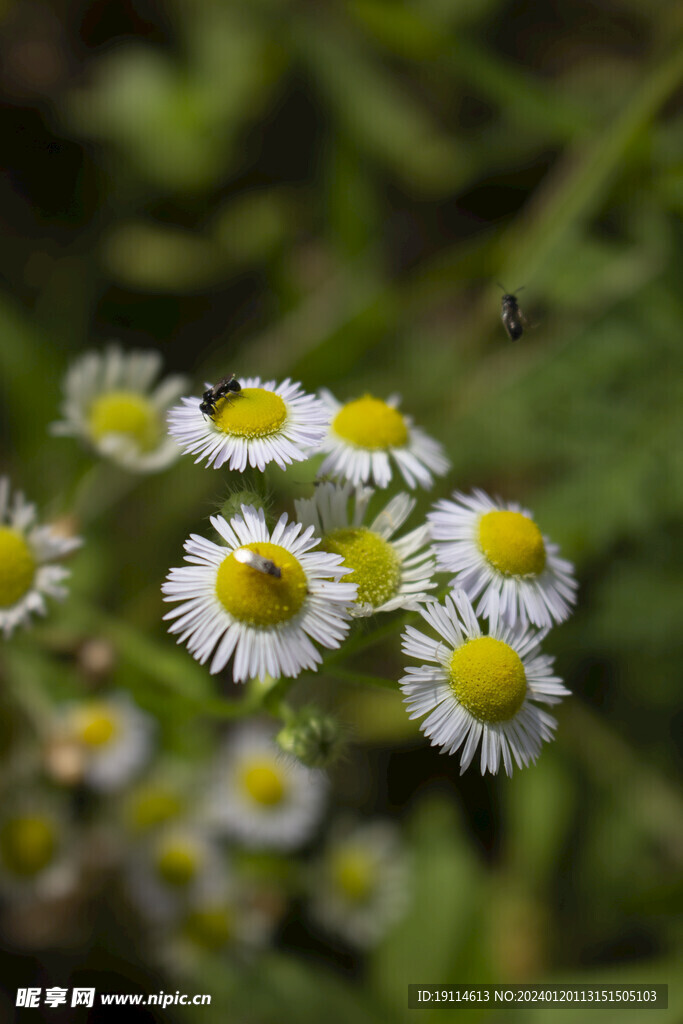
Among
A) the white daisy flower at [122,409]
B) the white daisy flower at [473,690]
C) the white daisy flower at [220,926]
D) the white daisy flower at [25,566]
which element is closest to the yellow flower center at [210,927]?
the white daisy flower at [220,926]

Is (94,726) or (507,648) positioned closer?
(507,648)

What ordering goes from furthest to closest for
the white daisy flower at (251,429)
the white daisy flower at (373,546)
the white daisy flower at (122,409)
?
the white daisy flower at (122,409) < the white daisy flower at (373,546) < the white daisy flower at (251,429)

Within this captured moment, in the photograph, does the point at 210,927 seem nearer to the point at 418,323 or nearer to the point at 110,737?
the point at 110,737

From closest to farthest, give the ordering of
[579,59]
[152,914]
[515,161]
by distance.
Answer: [152,914], [515,161], [579,59]

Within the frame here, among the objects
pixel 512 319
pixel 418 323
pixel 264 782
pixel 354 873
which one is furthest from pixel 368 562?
pixel 418 323

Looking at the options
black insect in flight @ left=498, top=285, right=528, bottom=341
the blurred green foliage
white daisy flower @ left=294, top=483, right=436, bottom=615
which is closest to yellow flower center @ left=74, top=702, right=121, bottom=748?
the blurred green foliage

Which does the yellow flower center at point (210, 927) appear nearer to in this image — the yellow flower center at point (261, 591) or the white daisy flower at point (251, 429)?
the yellow flower center at point (261, 591)

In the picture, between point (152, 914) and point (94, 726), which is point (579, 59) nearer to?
point (94, 726)

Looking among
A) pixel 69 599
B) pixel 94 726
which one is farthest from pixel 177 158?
pixel 94 726
